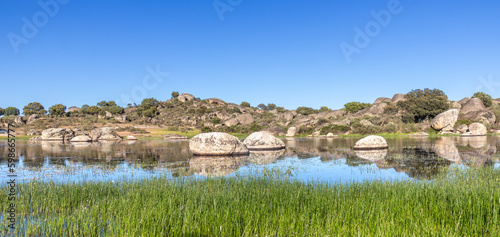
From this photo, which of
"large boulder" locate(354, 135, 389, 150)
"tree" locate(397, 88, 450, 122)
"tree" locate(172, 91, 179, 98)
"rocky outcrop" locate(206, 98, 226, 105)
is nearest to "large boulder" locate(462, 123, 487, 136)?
"tree" locate(397, 88, 450, 122)

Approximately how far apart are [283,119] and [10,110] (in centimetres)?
8059

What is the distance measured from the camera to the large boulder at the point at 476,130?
5100cm

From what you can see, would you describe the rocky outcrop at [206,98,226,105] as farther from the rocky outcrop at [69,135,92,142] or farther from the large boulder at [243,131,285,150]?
→ the large boulder at [243,131,285,150]

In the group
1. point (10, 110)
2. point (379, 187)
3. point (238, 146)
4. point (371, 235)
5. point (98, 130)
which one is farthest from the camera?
point (10, 110)

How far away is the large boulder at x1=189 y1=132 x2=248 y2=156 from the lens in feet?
72.9

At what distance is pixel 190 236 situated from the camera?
18.8 feet

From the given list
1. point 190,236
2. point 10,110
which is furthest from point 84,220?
point 10,110

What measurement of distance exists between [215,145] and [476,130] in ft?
158

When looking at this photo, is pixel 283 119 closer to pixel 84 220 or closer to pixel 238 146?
pixel 238 146

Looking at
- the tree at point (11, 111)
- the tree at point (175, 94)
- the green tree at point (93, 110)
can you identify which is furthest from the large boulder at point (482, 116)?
the tree at point (11, 111)

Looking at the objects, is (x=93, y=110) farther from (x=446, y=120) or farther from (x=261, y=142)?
(x=446, y=120)

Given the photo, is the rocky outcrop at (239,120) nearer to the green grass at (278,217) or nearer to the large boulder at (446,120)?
the large boulder at (446,120)

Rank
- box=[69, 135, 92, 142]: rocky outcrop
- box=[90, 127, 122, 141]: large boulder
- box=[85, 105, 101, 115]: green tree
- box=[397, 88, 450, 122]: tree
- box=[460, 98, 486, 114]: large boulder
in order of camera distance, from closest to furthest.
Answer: box=[69, 135, 92, 142]: rocky outcrop
box=[90, 127, 122, 141]: large boulder
box=[397, 88, 450, 122]: tree
box=[460, 98, 486, 114]: large boulder
box=[85, 105, 101, 115]: green tree

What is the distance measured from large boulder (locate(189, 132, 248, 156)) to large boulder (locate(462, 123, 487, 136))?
45267 millimetres
